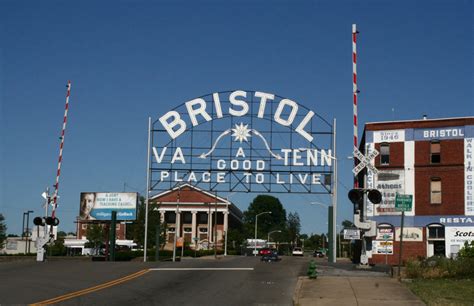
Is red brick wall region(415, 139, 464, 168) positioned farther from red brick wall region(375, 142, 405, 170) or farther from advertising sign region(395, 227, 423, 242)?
advertising sign region(395, 227, 423, 242)

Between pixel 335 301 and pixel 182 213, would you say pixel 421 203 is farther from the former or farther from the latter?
pixel 182 213

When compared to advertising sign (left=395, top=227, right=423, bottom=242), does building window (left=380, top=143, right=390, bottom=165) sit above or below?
above

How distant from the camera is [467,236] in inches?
1988

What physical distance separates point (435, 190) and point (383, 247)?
5.97m

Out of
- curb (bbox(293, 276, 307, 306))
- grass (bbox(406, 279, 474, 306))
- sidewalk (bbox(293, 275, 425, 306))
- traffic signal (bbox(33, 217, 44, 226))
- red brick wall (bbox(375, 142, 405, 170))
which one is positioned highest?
red brick wall (bbox(375, 142, 405, 170))

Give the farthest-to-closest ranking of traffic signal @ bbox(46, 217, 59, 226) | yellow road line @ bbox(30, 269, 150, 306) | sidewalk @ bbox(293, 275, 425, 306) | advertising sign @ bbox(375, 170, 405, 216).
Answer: advertising sign @ bbox(375, 170, 405, 216) < traffic signal @ bbox(46, 217, 59, 226) < yellow road line @ bbox(30, 269, 150, 306) < sidewalk @ bbox(293, 275, 425, 306)

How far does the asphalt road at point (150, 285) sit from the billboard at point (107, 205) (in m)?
24.6

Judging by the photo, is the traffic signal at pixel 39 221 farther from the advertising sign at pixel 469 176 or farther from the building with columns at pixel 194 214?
the building with columns at pixel 194 214

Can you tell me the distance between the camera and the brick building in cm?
5084

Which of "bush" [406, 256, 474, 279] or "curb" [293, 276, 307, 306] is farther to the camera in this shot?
"bush" [406, 256, 474, 279]

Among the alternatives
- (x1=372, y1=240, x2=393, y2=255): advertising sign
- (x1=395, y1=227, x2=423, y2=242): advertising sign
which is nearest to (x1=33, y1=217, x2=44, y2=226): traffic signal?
(x1=372, y1=240, x2=393, y2=255): advertising sign

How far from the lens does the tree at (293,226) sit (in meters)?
145

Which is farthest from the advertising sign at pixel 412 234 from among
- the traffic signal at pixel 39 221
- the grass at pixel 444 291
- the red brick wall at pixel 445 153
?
the grass at pixel 444 291

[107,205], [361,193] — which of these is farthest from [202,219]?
[361,193]
